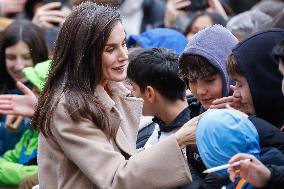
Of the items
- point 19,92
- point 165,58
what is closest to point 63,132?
point 165,58

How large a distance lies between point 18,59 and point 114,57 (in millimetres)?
2759

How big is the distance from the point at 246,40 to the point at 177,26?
13.4 feet

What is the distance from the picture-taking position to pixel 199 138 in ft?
11.9

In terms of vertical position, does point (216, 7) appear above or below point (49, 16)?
above

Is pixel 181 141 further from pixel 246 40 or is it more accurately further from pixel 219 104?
pixel 246 40

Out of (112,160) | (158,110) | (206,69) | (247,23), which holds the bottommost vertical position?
(247,23)

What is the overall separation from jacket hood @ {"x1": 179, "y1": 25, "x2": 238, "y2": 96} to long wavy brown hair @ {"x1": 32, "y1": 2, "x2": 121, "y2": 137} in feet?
1.79

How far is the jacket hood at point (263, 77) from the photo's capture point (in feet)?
13.2

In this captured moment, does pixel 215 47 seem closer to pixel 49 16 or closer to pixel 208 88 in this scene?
pixel 208 88

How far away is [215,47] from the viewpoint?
4.61 metres

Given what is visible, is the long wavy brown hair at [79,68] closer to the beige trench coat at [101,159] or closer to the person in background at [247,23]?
the beige trench coat at [101,159]

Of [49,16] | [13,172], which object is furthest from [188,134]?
[49,16]

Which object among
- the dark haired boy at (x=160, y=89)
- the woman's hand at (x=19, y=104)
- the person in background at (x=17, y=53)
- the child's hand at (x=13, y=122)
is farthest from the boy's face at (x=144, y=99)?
the person in background at (x=17, y=53)

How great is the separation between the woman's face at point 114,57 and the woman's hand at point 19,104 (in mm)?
1887
